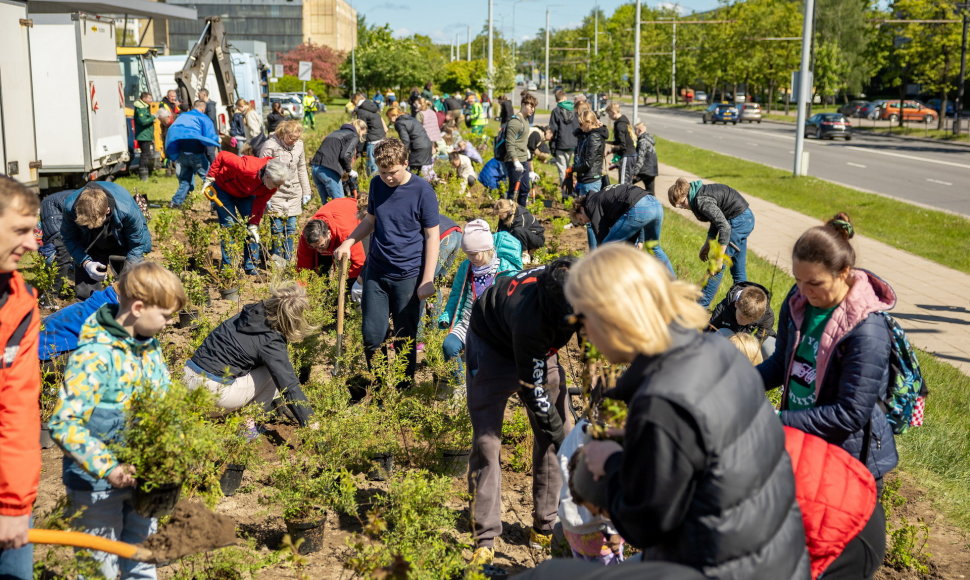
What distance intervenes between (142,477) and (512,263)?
3547 mm

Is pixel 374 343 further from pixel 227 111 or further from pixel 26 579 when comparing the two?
pixel 227 111

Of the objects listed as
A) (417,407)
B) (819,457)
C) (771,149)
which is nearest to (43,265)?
(417,407)

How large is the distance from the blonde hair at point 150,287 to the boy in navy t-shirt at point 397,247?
281 cm

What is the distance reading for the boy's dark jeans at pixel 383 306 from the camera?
250 inches

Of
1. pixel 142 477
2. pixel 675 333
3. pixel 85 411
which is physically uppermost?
pixel 675 333

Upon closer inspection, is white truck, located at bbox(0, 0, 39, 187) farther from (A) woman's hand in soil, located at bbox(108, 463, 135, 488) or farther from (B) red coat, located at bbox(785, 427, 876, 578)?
(B) red coat, located at bbox(785, 427, 876, 578)

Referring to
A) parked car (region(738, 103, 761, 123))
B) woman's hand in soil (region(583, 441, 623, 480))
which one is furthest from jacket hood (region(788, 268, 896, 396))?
parked car (region(738, 103, 761, 123))

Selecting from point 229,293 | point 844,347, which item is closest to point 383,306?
point 229,293

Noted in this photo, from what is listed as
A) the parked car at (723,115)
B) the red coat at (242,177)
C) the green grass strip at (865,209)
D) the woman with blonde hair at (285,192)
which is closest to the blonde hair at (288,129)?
the woman with blonde hair at (285,192)

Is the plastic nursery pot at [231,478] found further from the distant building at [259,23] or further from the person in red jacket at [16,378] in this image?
the distant building at [259,23]

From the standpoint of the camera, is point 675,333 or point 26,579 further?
point 26,579

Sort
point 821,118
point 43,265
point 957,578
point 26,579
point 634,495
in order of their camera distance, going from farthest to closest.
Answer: point 821,118 → point 43,265 → point 957,578 → point 26,579 → point 634,495

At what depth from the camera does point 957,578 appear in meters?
Answer: 4.58

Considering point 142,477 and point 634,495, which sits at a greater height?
point 634,495
